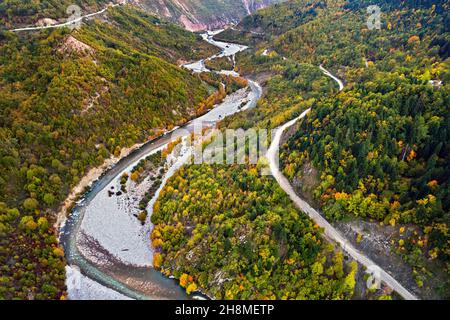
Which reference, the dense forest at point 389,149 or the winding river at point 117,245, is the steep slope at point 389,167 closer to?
the dense forest at point 389,149

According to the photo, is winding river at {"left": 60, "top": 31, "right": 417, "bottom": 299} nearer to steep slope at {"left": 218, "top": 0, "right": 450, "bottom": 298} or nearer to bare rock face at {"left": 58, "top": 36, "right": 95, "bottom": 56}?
steep slope at {"left": 218, "top": 0, "right": 450, "bottom": 298}

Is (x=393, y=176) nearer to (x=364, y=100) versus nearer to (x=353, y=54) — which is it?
(x=364, y=100)

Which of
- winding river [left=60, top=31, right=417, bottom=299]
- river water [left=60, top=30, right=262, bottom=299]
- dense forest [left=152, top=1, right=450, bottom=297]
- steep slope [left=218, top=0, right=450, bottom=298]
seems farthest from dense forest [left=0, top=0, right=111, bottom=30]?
steep slope [left=218, top=0, right=450, bottom=298]

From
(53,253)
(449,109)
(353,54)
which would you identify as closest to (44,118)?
(53,253)

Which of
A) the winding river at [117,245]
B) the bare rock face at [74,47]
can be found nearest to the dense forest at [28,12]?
the bare rock face at [74,47]

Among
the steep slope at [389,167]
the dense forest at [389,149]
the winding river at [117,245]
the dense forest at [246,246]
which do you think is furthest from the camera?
the winding river at [117,245]

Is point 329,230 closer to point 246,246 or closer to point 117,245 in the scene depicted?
point 246,246
